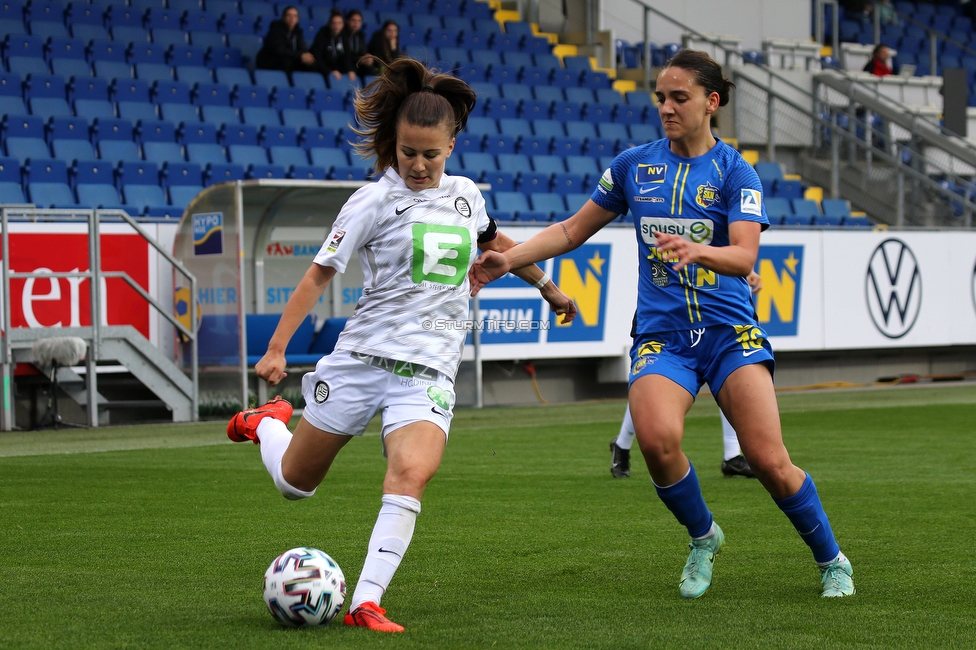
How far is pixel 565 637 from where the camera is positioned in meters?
4.19

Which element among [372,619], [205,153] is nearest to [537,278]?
[372,619]

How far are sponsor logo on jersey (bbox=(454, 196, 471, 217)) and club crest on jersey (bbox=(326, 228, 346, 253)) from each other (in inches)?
17.8

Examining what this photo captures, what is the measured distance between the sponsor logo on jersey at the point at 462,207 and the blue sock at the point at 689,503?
51.9 inches

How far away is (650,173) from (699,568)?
62.7 inches

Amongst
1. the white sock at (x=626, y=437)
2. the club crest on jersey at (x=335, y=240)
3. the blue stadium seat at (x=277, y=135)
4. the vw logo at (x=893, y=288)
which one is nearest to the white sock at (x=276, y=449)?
the club crest on jersey at (x=335, y=240)

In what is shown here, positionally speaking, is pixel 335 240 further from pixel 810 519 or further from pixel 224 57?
pixel 224 57

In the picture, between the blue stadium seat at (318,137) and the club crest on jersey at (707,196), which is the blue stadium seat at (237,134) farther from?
the club crest on jersey at (707,196)

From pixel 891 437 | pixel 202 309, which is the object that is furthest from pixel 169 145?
pixel 891 437

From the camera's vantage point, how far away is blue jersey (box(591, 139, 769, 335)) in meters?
5.03

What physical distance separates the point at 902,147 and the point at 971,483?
15.6 m

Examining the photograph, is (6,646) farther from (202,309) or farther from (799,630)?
(202,309)

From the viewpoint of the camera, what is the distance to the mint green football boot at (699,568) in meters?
4.96

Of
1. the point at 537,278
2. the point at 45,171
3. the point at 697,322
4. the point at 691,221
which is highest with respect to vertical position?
the point at 45,171

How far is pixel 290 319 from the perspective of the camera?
4.50 metres
